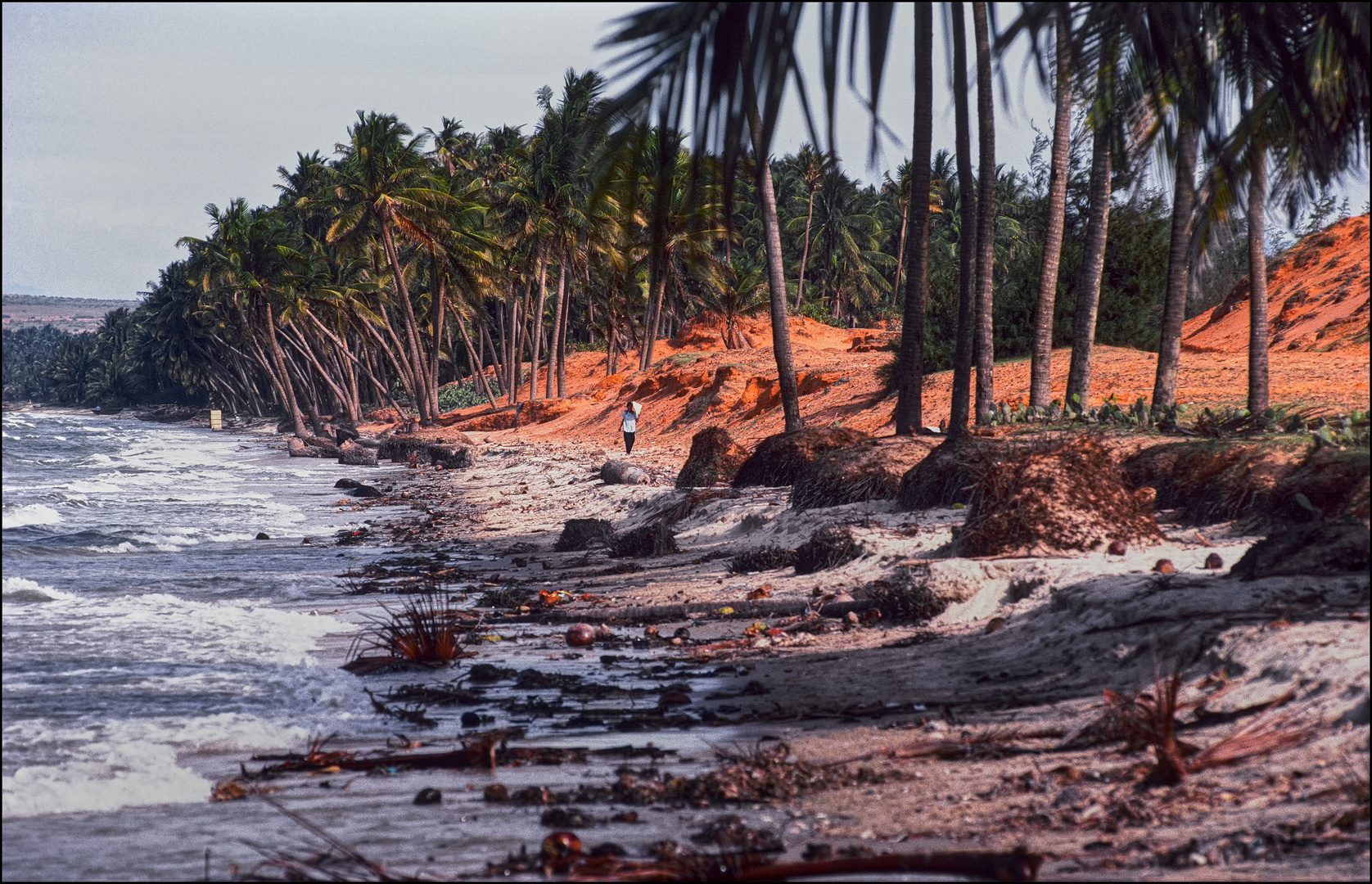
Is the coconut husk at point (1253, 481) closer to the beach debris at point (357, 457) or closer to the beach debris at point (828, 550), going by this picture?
the beach debris at point (828, 550)

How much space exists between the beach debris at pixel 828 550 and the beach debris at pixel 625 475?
33.5 ft

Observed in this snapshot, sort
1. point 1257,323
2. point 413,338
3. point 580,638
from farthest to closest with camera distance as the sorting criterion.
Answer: point 413,338
point 1257,323
point 580,638

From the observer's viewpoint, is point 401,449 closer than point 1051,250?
No

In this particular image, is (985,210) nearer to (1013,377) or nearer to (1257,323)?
(1257,323)

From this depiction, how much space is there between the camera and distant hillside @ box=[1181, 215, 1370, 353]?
23.4 metres

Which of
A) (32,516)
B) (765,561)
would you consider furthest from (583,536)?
(32,516)

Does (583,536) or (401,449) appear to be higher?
(401,449)

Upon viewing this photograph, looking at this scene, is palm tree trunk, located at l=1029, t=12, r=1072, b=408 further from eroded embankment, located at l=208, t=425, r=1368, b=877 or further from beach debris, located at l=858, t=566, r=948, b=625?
beach debris, located at l=858, t=566, r=948, b=625

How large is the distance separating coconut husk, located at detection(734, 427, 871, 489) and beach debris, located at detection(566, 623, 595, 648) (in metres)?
6.42

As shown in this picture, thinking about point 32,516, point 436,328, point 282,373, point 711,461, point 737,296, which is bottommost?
point 32,516

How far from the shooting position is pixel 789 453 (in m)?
15.4

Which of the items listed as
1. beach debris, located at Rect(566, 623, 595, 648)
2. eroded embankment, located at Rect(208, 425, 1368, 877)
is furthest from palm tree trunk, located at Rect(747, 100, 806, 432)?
beach debris, located at Rect(566, 623, 595, 648)

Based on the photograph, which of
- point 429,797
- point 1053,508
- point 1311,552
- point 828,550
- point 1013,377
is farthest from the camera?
point 1013,377

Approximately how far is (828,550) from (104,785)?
6.50 metres
